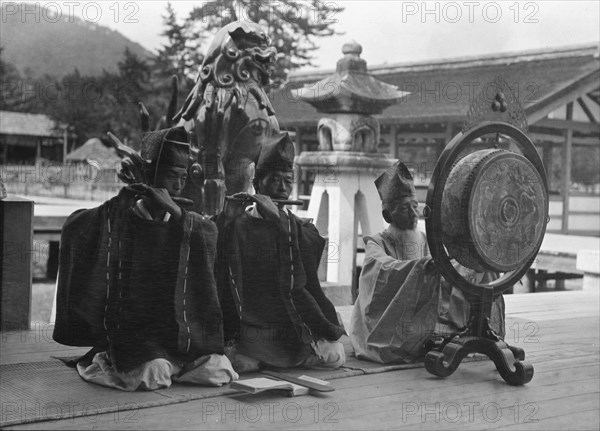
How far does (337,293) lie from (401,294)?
2.82 metres

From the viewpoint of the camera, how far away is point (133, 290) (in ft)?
13.0

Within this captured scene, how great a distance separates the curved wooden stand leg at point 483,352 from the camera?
4.44 metres

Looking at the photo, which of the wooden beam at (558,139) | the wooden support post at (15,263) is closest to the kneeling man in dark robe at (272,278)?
the wooden support post at (15,263)

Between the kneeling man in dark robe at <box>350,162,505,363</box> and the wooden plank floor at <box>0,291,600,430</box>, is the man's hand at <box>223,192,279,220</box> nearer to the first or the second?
the kneeling man in dark robe at <box>350,162,505,363</box>

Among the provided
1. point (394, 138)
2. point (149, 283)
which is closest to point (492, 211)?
point (149, 283)

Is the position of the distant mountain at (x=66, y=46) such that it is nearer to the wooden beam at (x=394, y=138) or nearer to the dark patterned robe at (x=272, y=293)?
the wooden beam at (x=394, y=138)

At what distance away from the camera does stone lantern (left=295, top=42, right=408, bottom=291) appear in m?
8.12

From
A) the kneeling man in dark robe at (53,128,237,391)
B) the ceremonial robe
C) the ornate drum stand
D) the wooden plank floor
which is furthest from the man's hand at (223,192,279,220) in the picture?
the wooden plank floor

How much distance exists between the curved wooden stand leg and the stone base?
9.29ft

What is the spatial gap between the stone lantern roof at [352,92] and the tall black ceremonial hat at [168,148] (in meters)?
4.26

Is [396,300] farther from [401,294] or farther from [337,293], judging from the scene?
[337,293]

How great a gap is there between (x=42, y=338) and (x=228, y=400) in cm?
187

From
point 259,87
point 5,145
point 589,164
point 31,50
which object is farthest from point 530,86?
point 31,50

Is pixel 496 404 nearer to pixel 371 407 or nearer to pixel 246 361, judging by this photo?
pixel 371 407
